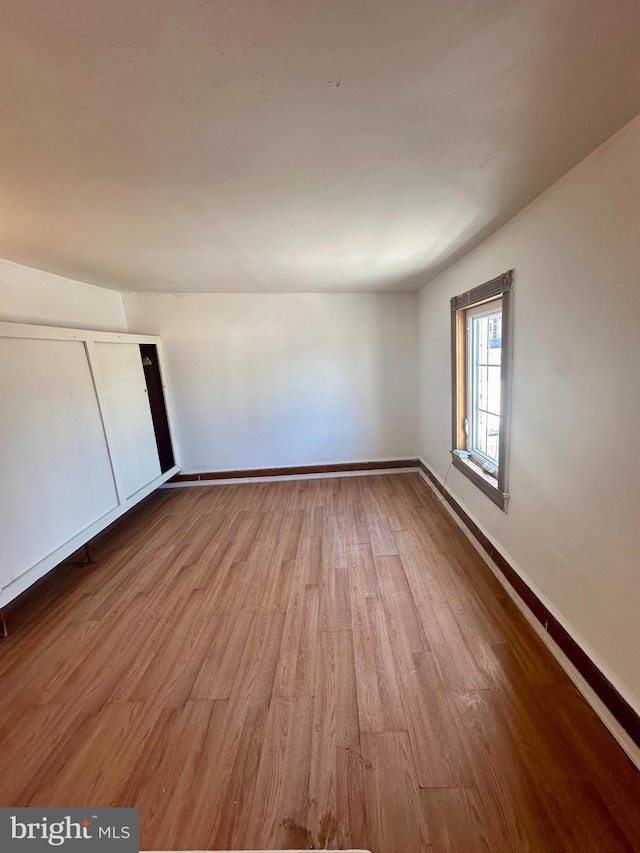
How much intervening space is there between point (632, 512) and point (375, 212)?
5.46ft

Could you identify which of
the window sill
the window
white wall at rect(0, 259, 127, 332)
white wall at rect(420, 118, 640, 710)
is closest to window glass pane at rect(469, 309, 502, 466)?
the window

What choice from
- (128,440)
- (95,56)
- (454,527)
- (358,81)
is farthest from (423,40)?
(128,440)

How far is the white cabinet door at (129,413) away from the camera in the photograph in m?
2.73

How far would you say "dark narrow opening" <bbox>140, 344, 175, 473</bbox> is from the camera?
11.8 ft

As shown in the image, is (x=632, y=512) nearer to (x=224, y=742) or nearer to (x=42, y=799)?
(x=224, y=742)

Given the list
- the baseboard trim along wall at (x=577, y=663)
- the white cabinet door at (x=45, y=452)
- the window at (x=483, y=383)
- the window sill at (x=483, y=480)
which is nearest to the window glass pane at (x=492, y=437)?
the window at (x=483, y=383)

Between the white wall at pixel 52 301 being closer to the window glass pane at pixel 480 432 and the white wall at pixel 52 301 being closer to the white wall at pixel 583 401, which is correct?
the white wall at pixel 583 401

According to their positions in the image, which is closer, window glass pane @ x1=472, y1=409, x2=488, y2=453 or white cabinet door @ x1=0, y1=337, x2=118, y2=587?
white cabinet door @ x1=0, y1=337, x2=118, y2=587

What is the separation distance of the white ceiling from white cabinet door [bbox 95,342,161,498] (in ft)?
3.81

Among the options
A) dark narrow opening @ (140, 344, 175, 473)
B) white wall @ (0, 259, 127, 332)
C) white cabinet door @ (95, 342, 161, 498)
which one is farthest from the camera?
dark narrow opening @ (140, 344, 175, 473)

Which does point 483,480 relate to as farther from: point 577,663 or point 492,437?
point 577,663

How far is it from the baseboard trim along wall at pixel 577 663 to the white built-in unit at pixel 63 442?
2.76 meters

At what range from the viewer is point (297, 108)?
0.91 m

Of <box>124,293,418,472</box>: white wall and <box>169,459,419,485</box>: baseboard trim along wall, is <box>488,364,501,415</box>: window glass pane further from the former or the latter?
<box>169,459,419,485</box>: baseboard trim along wall
